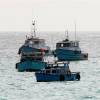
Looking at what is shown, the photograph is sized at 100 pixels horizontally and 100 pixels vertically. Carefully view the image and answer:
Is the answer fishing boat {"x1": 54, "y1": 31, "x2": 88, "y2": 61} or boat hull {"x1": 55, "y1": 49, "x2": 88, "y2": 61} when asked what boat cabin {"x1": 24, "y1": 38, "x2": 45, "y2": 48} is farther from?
fishing boat {"x1": 54, "y1": 31, "x2": 88, "y2": 61}

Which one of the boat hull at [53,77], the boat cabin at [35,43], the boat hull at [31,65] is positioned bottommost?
the boat hull at [53,77]

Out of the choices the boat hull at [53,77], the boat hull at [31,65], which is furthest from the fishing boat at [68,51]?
the boat hull at [53,77]

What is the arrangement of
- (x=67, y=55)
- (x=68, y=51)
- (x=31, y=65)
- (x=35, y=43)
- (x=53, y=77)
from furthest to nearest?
(x=35, y=43)
(x=67, y=55)
(x=68, y=51)
(x=31, y=65)
(x=53, y=77)

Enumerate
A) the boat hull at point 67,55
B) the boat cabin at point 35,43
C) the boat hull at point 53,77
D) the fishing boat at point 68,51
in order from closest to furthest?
the boat hull at point 53,77 < the fishing boat at point 68,51 < the boat hull at point 67,55 < the boat cabin at point 35,43

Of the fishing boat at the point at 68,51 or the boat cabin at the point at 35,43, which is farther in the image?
the boat cabin at the point at 35,43

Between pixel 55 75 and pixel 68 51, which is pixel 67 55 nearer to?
pixel 68 51

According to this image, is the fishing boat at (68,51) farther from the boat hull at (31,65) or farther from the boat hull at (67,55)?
the boat hull at (31,65)

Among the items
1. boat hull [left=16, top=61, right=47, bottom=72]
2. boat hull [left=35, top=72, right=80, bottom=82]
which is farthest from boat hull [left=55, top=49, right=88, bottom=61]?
boat hull [left=35, top=72, right=80, bottom=82]

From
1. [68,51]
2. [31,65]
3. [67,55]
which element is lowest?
[67,55]

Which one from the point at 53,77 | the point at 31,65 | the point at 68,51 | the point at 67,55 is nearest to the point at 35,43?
the point at 67,55

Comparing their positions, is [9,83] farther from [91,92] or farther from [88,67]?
[88,67]

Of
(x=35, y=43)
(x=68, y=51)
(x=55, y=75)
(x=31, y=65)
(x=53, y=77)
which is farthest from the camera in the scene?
(x=35, y=43)

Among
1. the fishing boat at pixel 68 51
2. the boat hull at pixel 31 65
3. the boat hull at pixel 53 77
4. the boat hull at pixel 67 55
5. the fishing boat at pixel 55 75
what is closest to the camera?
the fishing boat at pixel 55 75

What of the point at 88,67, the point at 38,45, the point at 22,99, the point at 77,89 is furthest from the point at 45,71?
the point at 38,45
